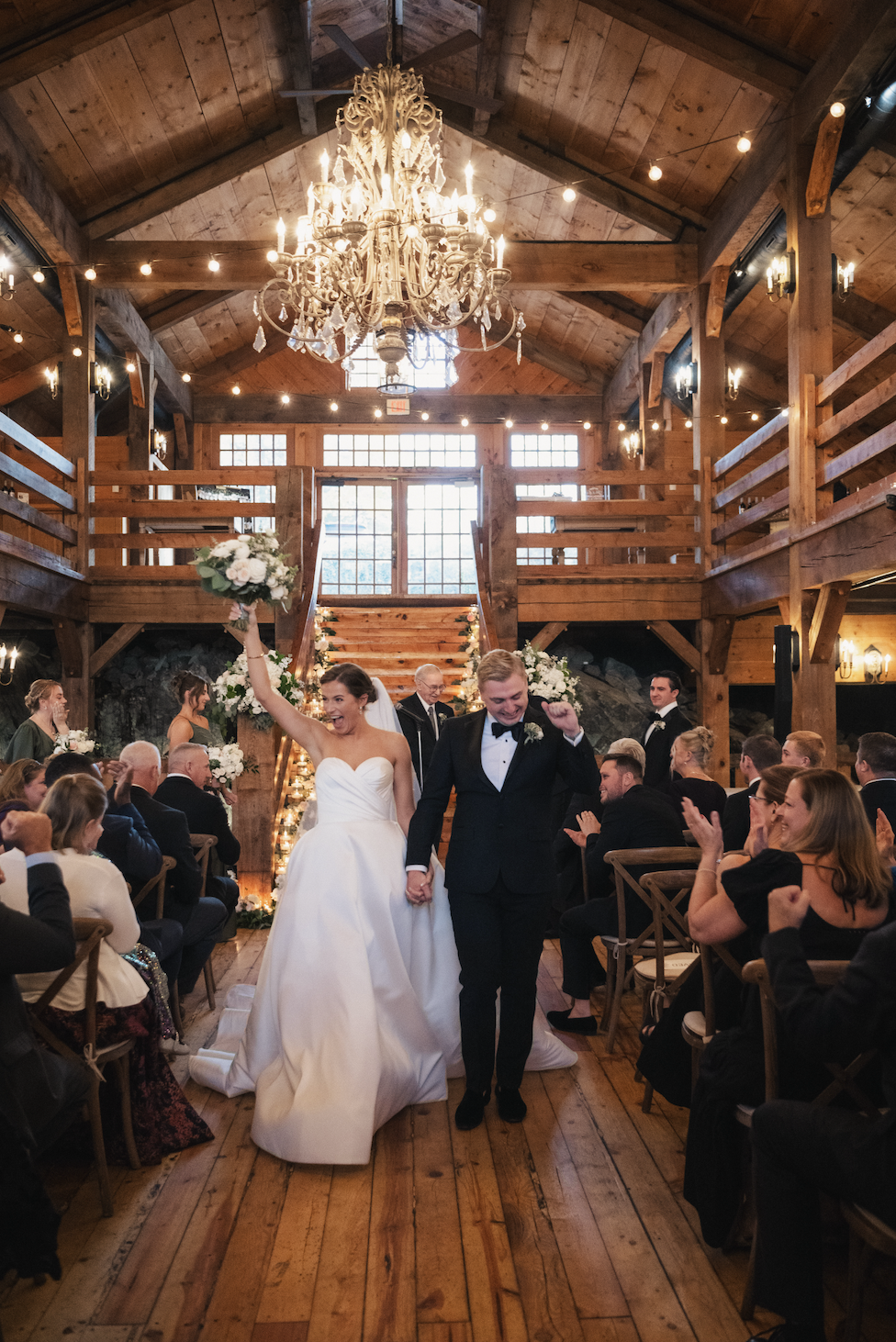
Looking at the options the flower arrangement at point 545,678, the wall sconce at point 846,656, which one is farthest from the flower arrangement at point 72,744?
the wall sconce at point 846,656

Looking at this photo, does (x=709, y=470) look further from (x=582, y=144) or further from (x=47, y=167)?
(x=47, y=167)

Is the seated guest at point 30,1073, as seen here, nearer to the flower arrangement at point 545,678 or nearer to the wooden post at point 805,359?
the flower arrangement at point 545,678

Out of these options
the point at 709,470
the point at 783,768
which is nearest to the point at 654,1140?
the point at 783,768

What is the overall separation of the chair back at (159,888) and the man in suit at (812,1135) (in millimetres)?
2594

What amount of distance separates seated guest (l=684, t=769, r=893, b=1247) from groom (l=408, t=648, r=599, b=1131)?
2.70ft

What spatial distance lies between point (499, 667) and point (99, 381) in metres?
8.21

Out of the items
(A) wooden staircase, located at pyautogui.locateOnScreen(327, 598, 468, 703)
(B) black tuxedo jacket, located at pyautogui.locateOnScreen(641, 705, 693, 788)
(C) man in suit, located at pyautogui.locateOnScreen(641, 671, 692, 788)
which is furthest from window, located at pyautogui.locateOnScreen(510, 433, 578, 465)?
(B) black tuxedo jacket, located at pyautogui.locateOnScreen(641, 705, 693, 788)

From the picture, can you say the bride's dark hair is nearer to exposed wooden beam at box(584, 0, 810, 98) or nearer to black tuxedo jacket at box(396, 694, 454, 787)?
black tuxedo jacket at box(396, 694, 454, 787)

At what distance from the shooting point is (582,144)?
965 centimetres

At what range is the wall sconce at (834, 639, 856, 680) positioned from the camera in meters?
10.7

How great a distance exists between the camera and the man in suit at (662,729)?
6039 mm

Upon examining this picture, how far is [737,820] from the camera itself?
391 cm

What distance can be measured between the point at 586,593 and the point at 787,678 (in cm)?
252

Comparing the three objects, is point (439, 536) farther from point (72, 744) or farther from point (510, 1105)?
point (510, 1105)
